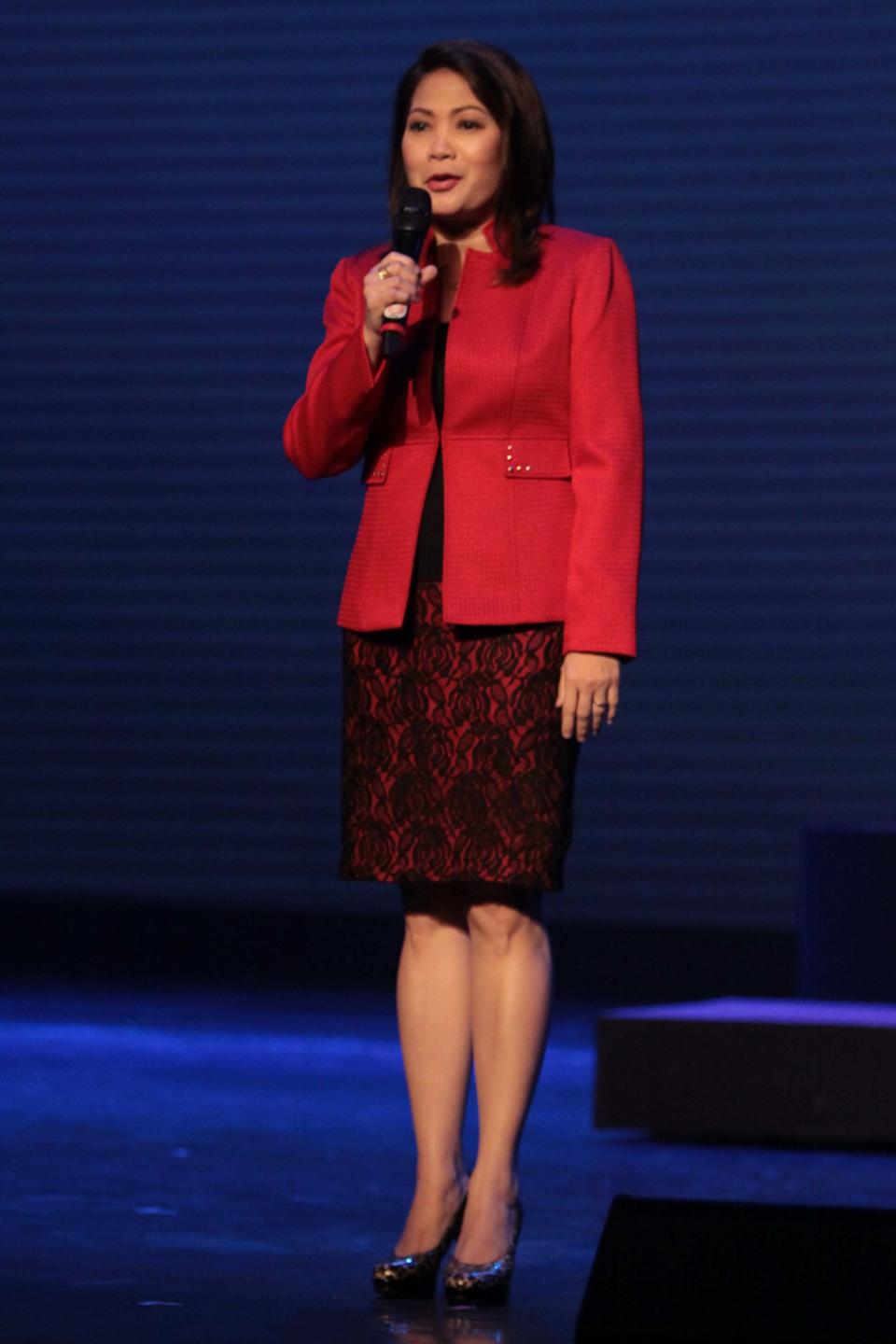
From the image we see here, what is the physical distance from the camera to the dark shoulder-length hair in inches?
115

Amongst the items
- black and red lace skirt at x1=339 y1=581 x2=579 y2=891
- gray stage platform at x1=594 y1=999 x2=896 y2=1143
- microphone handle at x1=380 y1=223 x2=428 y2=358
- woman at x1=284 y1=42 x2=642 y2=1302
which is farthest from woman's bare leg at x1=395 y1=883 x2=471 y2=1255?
gray stage platform at x1=594 y1=999 x2=896 y2=1143

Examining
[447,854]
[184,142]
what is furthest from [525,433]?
[184,142]

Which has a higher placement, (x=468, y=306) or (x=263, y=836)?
(x=468, y=306)

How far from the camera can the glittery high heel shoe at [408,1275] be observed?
2.84 metres

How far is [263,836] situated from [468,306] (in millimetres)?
4716

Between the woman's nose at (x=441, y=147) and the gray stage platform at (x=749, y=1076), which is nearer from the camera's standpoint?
the woman's nose at (x=441, y=147)

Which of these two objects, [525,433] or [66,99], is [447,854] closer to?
[525,433]

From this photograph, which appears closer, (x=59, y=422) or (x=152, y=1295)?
(x=152, y=1295)

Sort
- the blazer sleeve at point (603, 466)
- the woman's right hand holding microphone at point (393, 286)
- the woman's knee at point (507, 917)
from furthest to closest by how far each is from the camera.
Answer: the woman's knee at point (507, 917) < the blazer sleeve at point (603, 466) < the woman's right hand holding microphone at point (393, 286)

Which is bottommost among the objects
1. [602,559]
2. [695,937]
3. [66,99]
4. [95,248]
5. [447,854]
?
[695,937]

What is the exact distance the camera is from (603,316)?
292 cm

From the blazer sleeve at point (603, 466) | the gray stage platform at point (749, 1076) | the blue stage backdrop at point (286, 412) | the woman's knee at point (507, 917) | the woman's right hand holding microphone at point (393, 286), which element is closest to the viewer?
the woman's right hand holding microphone at point (393, 286)

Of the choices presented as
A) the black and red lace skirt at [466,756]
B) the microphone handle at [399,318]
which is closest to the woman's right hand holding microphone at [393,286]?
the microphone handle at [399,318]

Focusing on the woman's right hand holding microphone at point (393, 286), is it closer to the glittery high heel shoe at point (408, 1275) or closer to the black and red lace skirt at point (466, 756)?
the black and red lace skirt at point (466, 756)
